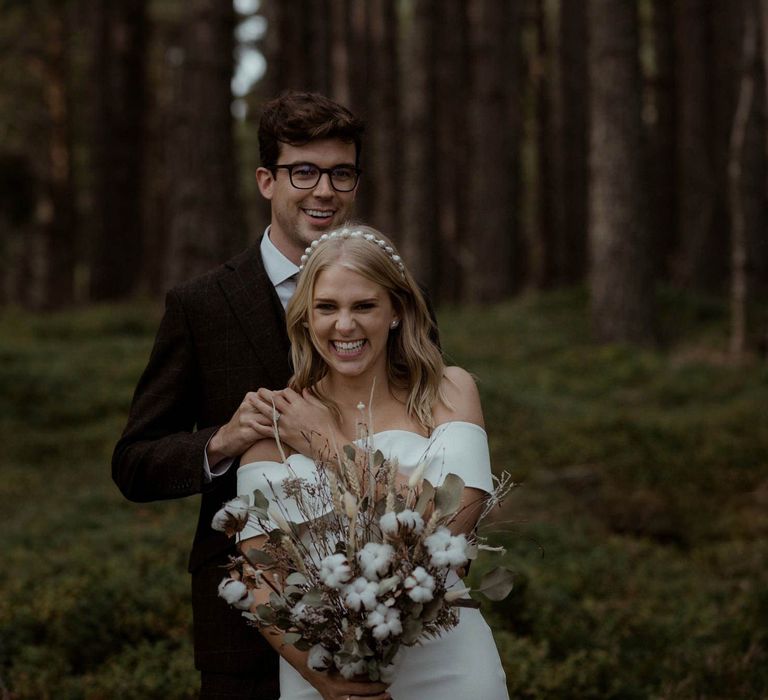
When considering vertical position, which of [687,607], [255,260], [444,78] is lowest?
[687,607]

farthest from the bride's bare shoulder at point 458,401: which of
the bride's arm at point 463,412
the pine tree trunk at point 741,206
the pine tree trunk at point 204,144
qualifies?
the pine tree trunk at point 741,206

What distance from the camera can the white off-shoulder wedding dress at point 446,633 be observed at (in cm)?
320

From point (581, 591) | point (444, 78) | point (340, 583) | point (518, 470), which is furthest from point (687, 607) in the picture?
point (444, 78)

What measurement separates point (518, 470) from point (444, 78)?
19.3m

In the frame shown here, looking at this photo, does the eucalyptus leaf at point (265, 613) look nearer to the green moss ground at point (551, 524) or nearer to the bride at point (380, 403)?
the bride at point (380, 403)

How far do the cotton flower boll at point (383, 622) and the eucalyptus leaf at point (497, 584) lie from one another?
15.8 inches

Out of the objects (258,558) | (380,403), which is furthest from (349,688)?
(380,403)

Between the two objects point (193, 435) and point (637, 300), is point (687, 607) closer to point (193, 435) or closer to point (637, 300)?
point (193, 435)

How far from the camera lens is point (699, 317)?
52.5ft

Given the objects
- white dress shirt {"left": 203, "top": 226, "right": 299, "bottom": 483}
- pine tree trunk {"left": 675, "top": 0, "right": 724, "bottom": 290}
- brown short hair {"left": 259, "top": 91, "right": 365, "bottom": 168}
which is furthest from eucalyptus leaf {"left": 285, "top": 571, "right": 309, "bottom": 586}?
pine tree trunk {"left": 675, "top": 0, "right": 724, "bottom": 290}

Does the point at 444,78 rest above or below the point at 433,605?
above

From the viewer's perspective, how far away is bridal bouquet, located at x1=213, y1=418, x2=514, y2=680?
2.71m

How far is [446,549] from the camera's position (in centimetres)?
276

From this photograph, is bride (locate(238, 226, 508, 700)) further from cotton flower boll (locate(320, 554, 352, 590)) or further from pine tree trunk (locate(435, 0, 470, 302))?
pine tree trunk (locate(435, 0, 470, 302))
